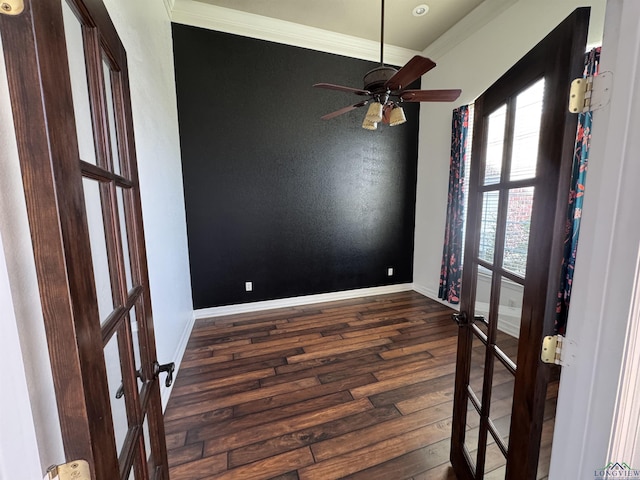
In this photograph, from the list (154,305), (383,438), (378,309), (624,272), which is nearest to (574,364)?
(624,272)

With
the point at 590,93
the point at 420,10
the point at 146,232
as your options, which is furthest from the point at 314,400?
the point at 420,10

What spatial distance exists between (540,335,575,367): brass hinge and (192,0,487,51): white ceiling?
3207 millimetres

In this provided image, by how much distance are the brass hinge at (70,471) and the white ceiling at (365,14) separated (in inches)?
138

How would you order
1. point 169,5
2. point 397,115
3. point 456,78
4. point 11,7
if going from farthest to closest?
1. point 456,78
2. point 169,5
3. point 397,115
4. point 11,7

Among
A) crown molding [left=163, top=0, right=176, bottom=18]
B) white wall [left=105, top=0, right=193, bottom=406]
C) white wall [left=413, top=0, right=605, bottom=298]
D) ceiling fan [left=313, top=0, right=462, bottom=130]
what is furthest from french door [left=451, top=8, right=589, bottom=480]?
crown molding [left=163, top=0, right=176, bottom=18]

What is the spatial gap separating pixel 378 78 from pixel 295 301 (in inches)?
105

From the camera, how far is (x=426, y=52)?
349cm

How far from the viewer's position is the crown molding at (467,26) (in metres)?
2.63

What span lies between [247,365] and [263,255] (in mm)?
1380

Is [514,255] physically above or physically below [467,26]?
below

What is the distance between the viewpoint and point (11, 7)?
1.20ft

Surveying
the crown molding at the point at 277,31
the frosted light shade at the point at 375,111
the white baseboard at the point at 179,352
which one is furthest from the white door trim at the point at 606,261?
the crown molding at the point at 277,31

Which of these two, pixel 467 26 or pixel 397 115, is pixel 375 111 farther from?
pixel 467 26

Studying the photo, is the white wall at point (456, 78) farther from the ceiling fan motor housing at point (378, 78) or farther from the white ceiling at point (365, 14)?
the ceiling fan motor housing at point (378, 78)
